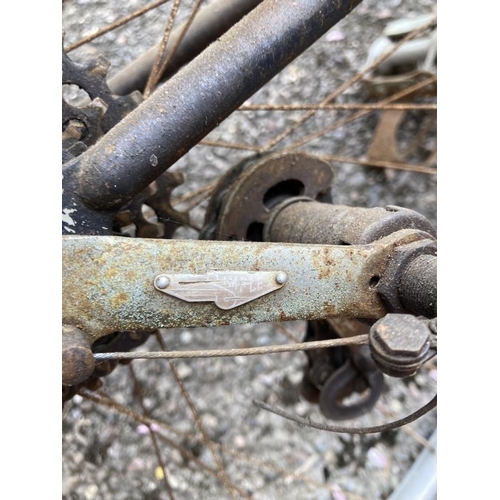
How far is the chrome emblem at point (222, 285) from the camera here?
1.72 feet

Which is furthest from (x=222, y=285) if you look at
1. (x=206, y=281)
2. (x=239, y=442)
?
(x=239, y=442)

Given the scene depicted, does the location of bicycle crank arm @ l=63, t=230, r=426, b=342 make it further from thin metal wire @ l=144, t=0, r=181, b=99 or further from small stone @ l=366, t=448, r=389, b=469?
small stone @ l=366, t=448, r=389, b=469

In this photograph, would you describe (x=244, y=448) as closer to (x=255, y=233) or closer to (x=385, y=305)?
(x=255, y=233)

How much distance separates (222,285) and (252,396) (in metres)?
0.79

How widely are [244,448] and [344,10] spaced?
0.92 metres

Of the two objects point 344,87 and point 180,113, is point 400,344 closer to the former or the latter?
point 180,113

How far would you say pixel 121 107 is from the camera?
2.45ft

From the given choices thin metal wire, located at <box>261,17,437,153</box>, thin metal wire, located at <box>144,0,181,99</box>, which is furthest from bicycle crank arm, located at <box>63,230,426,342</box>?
thin metal wire, located at <box>261,17,437,153</box>

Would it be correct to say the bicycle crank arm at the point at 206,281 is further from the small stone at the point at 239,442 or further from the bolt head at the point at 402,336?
the small stone at the point at 239,442

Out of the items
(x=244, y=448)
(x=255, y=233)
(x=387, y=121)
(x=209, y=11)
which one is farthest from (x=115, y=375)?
(x=387, y=121)

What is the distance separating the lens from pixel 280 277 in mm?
552

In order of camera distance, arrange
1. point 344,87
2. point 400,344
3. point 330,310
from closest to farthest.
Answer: point 400,344, point 330,310, point 344,87

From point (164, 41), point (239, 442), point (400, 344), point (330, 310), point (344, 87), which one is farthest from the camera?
point (239, 442)

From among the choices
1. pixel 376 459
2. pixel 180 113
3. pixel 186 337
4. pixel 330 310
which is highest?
pixel 180 113
